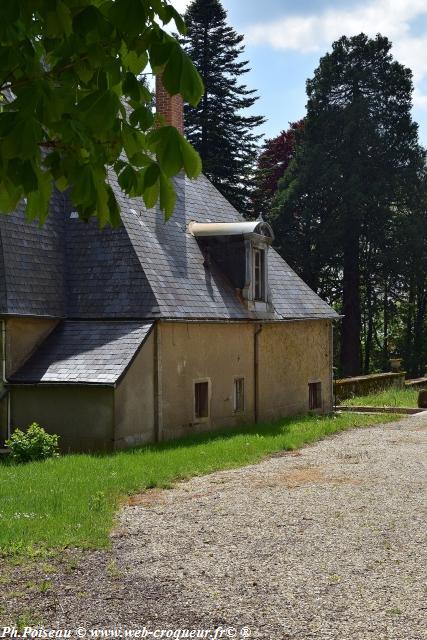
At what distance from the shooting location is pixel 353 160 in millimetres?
39500

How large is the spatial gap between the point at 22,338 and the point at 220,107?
27186mm

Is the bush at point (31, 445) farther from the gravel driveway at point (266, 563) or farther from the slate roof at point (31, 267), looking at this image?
A: the gravel driveway at point (266, 563)

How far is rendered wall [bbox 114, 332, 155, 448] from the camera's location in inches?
638

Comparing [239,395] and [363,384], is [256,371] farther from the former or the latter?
[363,384]

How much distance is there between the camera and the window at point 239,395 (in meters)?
21.1

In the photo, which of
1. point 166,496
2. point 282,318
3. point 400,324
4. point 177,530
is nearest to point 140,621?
point 177,530

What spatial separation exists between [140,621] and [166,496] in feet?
18.2

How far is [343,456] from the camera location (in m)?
15.8

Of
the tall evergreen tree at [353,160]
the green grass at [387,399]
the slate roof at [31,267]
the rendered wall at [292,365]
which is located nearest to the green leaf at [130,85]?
the slate roof at [31,267]

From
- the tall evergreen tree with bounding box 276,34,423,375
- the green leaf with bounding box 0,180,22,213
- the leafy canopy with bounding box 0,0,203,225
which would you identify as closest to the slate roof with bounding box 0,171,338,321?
the green leaf with bounding box 0,180,22,213

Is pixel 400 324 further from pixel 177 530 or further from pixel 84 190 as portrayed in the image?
pixel 84 190

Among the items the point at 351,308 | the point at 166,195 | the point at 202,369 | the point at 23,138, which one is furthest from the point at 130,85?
the point at 351,308

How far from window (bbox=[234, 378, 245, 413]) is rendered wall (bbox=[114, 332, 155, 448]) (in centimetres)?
414

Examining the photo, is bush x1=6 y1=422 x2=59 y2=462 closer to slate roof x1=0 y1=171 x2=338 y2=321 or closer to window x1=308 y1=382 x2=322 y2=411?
slate roof x1=0 y1=171 x2=338 y2=321
